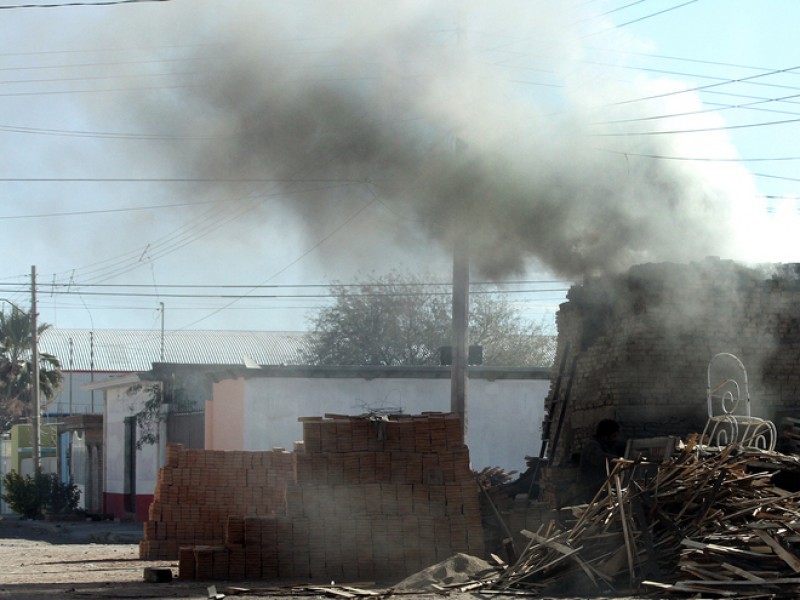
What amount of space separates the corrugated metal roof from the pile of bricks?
42698 mm

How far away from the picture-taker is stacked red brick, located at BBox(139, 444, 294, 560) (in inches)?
687

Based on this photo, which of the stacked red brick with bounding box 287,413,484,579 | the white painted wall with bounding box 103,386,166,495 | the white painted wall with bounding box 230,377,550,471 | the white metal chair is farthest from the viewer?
the white painted wall with bounding box 103,386,166,495

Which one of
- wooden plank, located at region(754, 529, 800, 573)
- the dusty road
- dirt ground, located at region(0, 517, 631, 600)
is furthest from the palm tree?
wooden plank, located at region(754, 529, 800, 573)

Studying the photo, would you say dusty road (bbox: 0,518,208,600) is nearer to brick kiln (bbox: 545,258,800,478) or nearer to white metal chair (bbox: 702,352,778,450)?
brick kiln (bbox: 545,258,800,478)

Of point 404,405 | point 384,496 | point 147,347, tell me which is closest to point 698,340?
point 384,496

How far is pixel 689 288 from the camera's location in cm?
1472

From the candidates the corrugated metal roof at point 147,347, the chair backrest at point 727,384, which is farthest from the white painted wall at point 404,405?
the corrugated metal roof at point 147,347

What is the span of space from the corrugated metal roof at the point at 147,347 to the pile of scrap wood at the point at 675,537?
149 feet

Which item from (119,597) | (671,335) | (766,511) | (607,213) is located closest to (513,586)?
(766,511)

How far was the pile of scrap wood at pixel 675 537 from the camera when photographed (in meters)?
9.89

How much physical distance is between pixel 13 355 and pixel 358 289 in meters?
19.5

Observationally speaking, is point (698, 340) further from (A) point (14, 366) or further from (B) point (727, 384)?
(A) point (14, 366)

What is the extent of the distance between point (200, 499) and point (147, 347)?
150 ft

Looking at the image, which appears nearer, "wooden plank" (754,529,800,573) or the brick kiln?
"wooden plank" (754,529,800,573)
